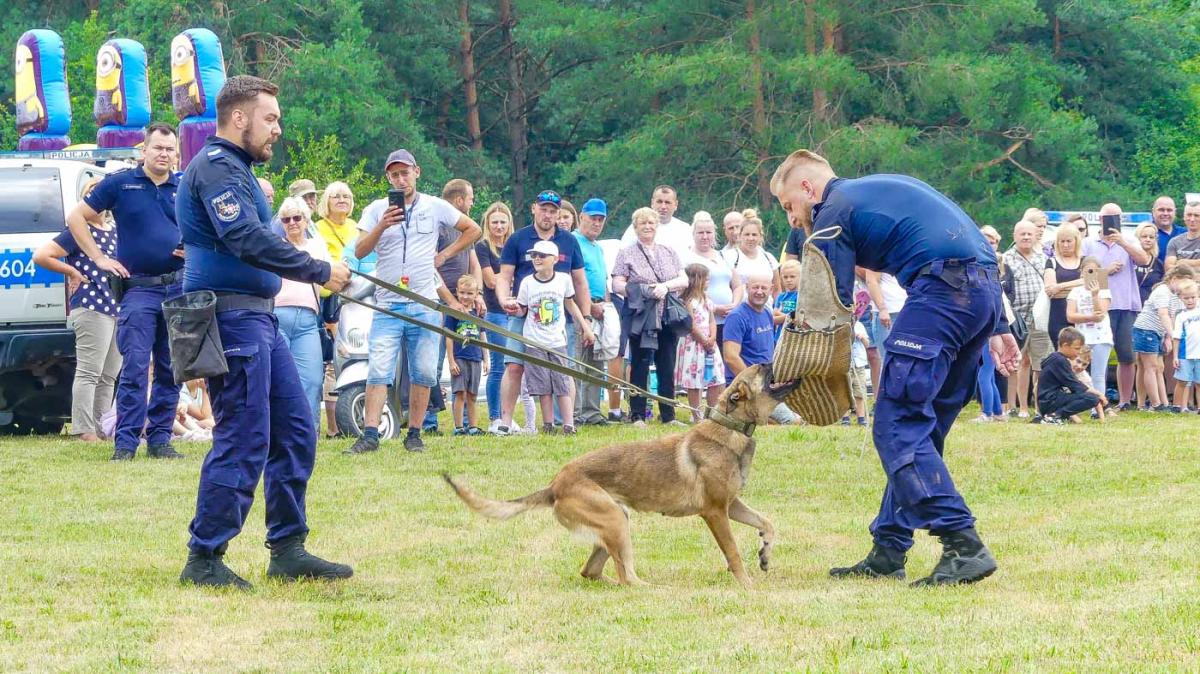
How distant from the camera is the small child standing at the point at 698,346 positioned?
A: 13094 mm

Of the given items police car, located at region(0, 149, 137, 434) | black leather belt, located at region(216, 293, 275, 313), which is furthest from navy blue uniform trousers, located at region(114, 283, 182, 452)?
black leather belt, located at region(216, 293, 275, 313)

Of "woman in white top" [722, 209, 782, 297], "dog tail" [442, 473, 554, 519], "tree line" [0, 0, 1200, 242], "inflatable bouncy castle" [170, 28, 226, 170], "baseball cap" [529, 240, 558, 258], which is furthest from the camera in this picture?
"tree line" [0, 0, 1200, 242]

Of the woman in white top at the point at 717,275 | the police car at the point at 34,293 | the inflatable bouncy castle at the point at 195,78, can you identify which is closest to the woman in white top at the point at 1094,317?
the woman in white top at the point at 717,275

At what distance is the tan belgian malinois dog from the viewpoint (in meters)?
6.80

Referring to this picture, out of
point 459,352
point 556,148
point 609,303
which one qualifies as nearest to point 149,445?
point 459,352

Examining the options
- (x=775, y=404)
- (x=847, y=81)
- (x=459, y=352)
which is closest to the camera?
(x=775, y=404)

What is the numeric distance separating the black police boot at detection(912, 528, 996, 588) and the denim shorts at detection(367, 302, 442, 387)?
5.43 metres

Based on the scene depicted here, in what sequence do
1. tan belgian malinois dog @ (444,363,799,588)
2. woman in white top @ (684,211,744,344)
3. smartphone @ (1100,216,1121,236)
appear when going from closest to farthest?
tan belgian malinois dog @ (444,363,799,588) → woman in white top @ (684,211,744,344) → smartphone @ (1100,216,1121,236)

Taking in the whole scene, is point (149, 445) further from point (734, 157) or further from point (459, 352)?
point (734, 157)

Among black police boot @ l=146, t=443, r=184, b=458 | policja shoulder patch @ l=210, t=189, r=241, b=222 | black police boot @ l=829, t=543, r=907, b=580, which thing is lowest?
black police boot @ l=146, t=443, r=184, b=458

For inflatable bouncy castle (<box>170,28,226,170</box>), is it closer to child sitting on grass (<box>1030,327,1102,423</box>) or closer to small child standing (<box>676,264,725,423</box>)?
small child standing (<box>676,264,725,423</box>)

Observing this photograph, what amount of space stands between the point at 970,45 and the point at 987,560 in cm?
2662

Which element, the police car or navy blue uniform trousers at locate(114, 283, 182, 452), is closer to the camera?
navy blue uniform trousers at locate(114, 283, 182, 452)

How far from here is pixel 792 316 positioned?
648cm
